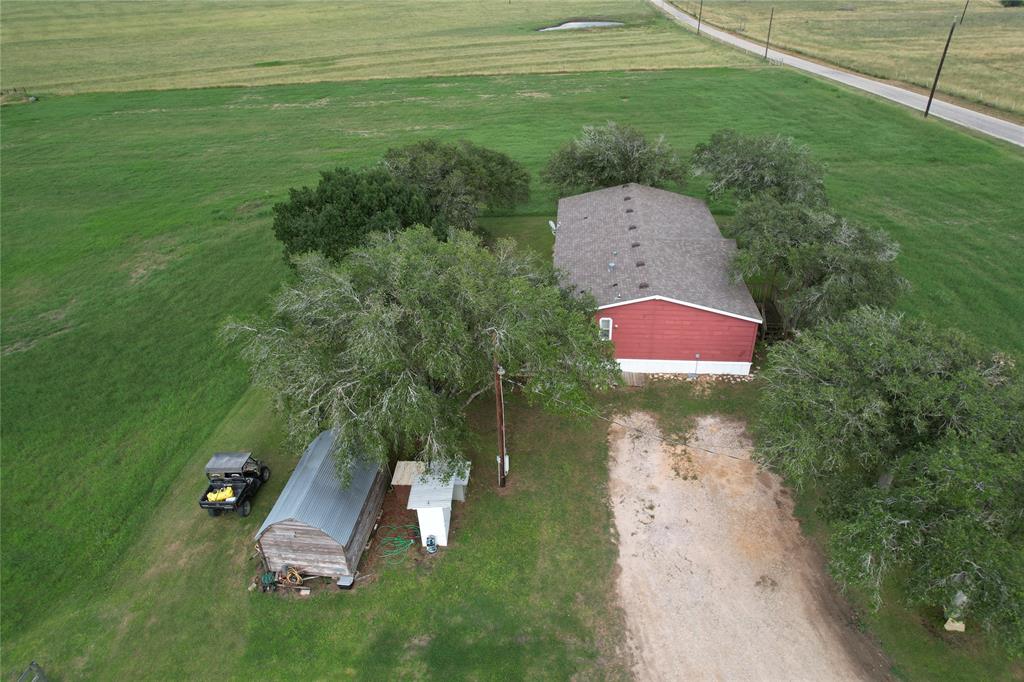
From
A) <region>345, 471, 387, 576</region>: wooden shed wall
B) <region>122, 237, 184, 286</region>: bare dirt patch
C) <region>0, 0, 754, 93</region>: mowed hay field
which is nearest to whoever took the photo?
<region>345, 471, 387, 576</region>: wooden shed wall

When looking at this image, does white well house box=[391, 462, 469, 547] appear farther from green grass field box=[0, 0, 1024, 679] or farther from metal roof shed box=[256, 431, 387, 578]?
metal roof shed box=[256, 431, 387, 578]

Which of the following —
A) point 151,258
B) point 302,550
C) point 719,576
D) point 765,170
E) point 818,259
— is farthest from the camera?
point 151,258

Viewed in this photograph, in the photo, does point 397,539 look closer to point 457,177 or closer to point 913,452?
point 913,452

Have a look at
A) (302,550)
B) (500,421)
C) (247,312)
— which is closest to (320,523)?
(302,550)

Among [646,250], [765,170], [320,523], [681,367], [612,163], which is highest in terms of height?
[765,170]

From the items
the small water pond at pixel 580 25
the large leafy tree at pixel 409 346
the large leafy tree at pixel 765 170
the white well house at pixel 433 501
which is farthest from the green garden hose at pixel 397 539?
the small water pond at pixel 580 25

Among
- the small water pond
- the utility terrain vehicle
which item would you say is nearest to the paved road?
the small water pond
